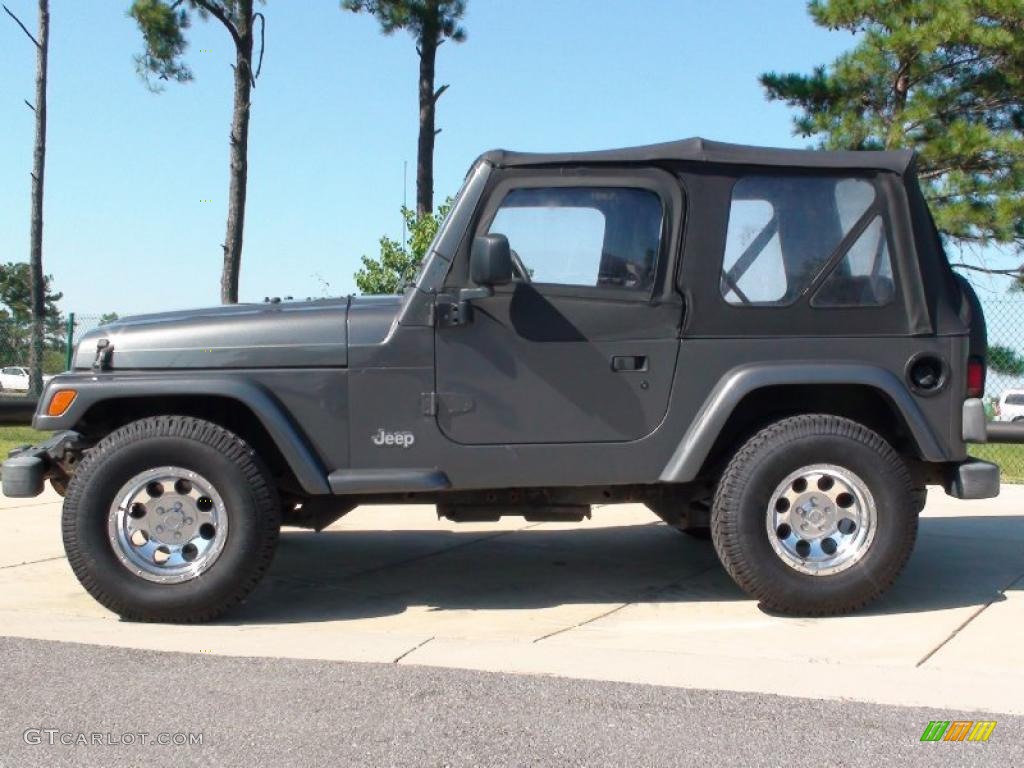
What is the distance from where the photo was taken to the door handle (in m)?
5.40

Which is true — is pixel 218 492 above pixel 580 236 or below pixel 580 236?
below

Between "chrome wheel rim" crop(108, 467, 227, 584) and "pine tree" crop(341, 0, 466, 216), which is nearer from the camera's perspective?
"chrome wheel rim" crop(108, 467, 227, 584)

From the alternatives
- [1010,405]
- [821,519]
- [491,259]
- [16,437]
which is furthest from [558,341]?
[16,437]

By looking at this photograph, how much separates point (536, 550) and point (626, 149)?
8.65ft

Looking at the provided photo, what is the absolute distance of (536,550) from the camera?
7129 mm

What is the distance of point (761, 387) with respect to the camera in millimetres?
5414

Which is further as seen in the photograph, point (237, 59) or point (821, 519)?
point (237, 59)

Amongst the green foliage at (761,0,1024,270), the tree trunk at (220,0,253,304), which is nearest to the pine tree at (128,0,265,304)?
the tree trunk at (220,0,253,304)

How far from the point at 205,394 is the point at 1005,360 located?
25.5ft

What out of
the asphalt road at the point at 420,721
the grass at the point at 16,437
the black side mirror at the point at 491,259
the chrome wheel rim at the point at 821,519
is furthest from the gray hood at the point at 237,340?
the grass at the point at 16,437

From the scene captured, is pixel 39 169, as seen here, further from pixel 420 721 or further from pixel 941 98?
pixel 420 721

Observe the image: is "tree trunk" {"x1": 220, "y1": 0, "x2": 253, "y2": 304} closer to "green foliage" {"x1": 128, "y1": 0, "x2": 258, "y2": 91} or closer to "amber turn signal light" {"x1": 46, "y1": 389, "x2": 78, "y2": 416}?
"green foliage" {"x1": 128, "y1": 0, "x2": 258, "y2": 91}

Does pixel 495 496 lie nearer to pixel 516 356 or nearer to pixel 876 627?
pixel 516 356

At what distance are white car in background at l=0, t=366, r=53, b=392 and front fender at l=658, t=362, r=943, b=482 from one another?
943 cm
